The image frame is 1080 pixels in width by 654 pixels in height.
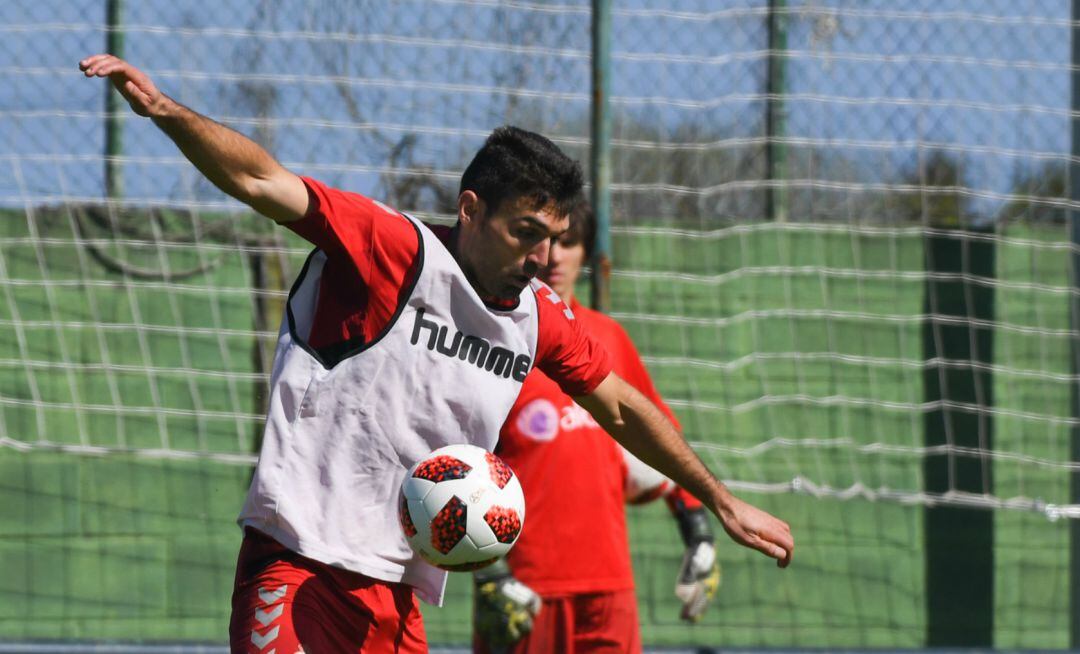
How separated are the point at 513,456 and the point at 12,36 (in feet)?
9.39

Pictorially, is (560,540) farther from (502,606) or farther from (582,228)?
(582,228)

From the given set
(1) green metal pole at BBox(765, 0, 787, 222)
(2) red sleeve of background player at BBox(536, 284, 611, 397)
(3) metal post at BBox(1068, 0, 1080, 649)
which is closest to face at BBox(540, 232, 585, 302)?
(2) red sleeve of background player at BBox(536, 284, 611, 397)

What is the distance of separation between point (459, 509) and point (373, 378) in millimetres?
355

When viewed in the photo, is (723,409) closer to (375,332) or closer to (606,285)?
(606,285)

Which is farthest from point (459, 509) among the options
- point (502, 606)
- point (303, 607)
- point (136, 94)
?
point (502, 606)

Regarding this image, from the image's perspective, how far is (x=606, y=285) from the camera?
5629 millimetres

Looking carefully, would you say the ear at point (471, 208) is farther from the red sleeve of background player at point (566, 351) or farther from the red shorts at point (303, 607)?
the red shorts at point (303, 607)

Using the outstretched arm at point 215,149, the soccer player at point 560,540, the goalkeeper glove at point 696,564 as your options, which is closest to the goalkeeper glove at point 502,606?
the soccer player at point 560,540

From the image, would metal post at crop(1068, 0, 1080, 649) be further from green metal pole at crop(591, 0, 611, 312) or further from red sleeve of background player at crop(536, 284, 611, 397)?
red sleeve of background player at crop(536, 284, 611, 397)

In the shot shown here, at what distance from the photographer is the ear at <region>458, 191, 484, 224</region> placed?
333 cm

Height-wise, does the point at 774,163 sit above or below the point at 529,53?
below

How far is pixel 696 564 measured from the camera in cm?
506

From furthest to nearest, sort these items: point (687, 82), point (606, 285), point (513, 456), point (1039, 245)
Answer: point (1039, 245) → point (687, 82) → point (606, 285) → point (513, 456)

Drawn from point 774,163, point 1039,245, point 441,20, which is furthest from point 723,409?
point 441,20
